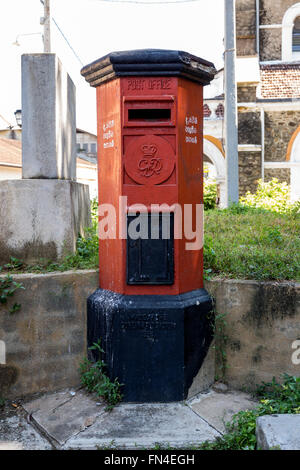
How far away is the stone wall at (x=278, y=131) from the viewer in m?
13.4

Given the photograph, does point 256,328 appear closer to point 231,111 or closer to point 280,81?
point 231,111

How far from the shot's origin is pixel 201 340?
141 inches

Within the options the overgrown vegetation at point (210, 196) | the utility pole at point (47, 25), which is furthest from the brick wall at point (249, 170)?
the utility pole at point (47, 25)

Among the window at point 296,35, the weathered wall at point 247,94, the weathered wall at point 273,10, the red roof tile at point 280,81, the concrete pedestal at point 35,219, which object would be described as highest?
the weathered wall at point 273,10

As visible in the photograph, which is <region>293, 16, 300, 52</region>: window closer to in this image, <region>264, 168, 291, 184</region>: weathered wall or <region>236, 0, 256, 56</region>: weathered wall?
<region>236, 0, 256, 56</region>: weathered wall

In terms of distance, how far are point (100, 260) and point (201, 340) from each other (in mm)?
1064

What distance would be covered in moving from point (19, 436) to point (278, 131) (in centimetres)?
1230

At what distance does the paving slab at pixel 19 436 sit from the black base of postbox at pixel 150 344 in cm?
69

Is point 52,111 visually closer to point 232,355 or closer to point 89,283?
point 89,283

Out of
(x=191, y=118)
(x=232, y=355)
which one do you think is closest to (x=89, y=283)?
(x=232, y=355)

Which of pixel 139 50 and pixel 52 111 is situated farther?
pixel 52 111

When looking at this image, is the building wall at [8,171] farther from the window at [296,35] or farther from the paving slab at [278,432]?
the paving slab at [278,432]

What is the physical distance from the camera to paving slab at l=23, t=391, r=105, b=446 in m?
3.10

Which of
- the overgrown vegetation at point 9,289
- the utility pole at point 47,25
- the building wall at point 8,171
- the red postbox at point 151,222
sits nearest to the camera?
the red postbox at point 151,222
